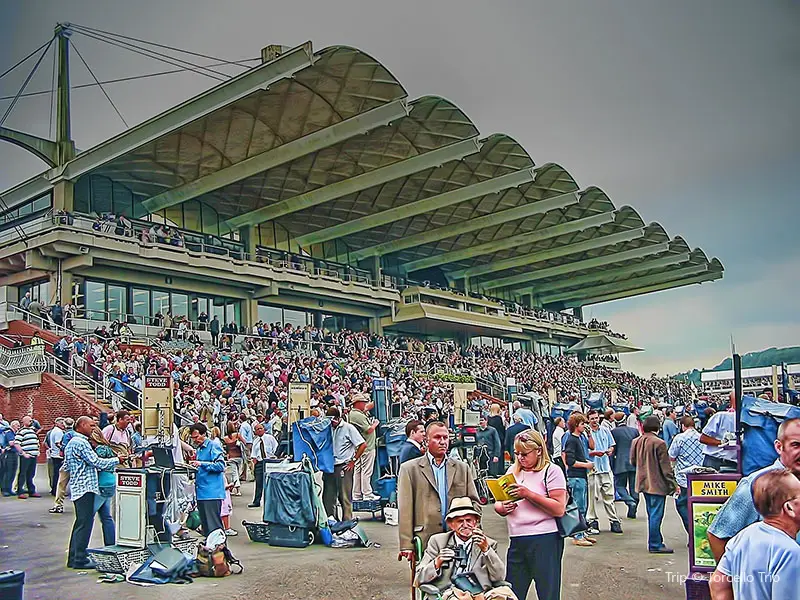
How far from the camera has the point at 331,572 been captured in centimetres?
886

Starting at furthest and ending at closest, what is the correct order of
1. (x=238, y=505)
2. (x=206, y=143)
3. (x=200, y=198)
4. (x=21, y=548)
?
(x=200, y=198), (x=206, y=143), (x=238, y=505), (x=21, y=548)

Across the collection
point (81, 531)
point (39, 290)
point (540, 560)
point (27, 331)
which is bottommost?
point (81, 531)

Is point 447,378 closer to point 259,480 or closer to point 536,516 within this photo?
point 259,480

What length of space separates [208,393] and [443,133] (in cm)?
1911

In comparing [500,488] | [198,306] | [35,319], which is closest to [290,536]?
[500,488]

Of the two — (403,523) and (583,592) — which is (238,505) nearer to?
(583,592)

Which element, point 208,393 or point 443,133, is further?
point 443,133

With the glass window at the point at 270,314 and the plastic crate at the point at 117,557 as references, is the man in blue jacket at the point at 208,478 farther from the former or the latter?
the glass window at the point at 270,314

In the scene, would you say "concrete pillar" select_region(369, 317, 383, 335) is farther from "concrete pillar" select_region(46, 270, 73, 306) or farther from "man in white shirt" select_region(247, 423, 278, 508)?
"man in white shirt" select_region(247, 423, 278, 508)

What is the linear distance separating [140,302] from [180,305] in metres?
2.15

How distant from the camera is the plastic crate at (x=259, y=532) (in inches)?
424

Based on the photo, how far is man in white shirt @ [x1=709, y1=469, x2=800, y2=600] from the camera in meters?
3.46

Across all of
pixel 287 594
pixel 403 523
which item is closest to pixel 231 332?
pixel 287 594

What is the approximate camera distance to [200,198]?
133 feet
